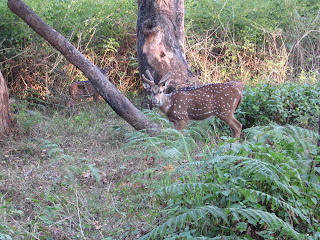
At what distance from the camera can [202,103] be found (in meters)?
7.28

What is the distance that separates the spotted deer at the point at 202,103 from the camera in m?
7.16

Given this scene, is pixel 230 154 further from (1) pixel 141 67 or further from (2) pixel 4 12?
(2) pixel 4 12

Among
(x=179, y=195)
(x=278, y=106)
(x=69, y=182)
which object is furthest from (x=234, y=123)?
(x=179, y=195)

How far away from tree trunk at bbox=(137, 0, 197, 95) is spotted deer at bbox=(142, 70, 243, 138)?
4.08 feet

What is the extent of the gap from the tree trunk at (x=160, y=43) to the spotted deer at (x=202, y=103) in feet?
4.08

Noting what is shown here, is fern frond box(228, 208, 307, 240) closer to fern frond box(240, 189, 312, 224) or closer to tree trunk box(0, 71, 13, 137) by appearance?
fern frond box(240, 189, 312, 224)

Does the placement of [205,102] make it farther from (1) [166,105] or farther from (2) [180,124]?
(1) [166,105]

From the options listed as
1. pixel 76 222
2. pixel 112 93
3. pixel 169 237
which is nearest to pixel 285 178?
pixel 169 237

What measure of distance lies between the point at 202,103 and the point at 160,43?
2111 mm

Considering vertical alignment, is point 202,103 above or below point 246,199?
below

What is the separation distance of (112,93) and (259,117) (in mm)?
2522

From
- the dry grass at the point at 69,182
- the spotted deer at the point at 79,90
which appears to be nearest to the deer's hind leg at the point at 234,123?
the dry grass at the point at 69,182

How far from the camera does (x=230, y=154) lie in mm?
3695

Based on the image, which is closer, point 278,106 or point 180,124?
point 278,106
